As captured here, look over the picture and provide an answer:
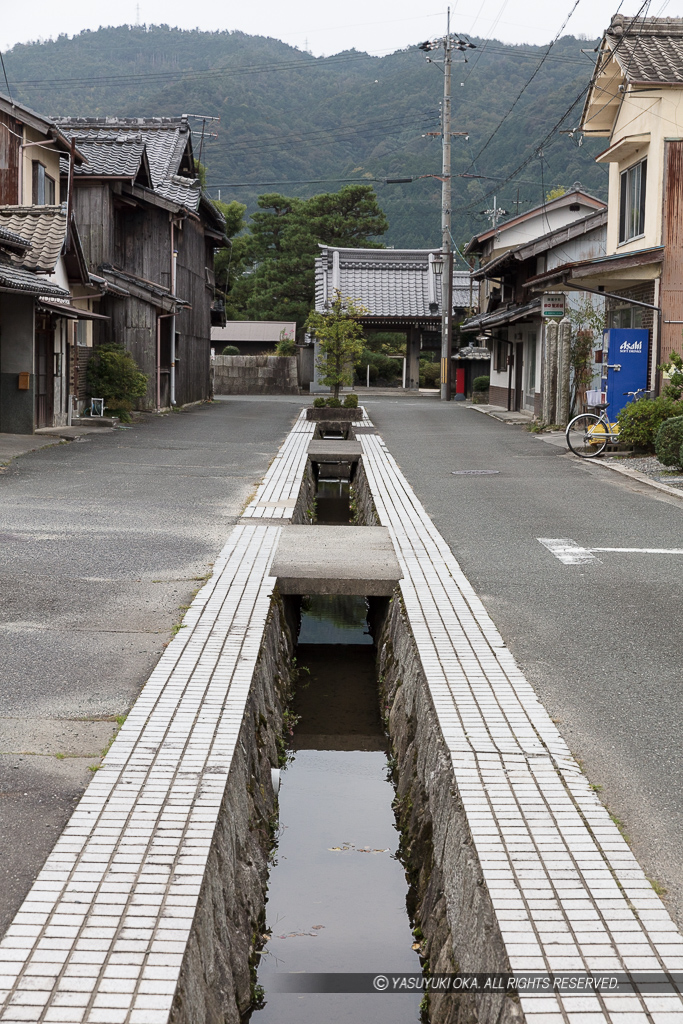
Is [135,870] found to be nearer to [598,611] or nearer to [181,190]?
[598,611]

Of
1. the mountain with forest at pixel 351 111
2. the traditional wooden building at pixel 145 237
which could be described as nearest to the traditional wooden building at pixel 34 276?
the traditional wooden building at pixel 145 237

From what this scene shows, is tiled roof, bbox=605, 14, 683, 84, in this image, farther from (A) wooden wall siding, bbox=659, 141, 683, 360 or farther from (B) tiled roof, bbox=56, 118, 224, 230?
(B) tiled roof, bbox=56, 118, 224, 230

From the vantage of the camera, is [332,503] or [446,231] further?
[446,231]

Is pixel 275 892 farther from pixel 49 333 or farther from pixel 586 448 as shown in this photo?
pixel 49 333

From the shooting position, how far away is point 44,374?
73.4ft

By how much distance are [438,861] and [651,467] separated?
46.1ft

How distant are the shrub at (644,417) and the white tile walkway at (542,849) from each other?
13.3 m

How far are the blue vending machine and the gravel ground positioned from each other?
2242 millimetres

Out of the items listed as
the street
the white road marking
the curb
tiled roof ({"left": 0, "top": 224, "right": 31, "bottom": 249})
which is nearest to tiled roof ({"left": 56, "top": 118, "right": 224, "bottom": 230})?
tiled roof ({"left": 0, "top": 224, "right": 31, "bottom": 249})

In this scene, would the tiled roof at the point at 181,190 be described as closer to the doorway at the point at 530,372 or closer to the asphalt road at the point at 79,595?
the doorway at the point at 530,372

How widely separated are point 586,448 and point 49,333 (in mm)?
11988

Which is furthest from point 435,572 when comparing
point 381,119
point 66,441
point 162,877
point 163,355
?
point 381,119

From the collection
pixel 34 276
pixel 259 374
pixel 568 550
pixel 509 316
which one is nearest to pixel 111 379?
pixel 34 276

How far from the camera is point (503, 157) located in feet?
282
